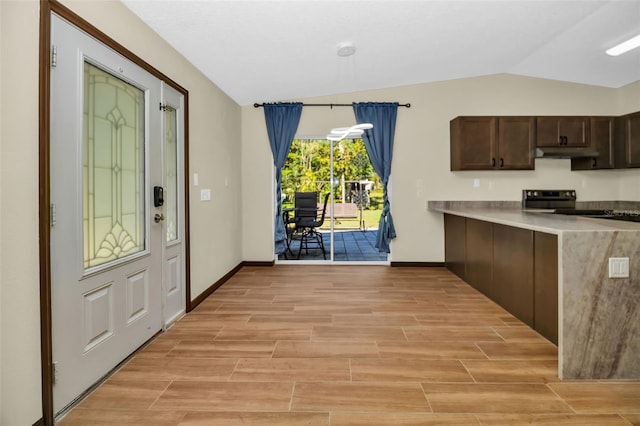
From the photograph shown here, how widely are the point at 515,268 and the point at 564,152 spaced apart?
7.81 ft

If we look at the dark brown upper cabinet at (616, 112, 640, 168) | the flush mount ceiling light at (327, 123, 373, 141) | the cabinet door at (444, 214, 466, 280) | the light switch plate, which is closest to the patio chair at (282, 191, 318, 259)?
the flush mount ceiling light at (327, 123, 373, 141)

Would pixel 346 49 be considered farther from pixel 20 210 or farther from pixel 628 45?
pixel 20 210

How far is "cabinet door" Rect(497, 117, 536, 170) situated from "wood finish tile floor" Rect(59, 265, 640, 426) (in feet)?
7.17

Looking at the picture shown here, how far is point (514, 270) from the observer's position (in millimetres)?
3137

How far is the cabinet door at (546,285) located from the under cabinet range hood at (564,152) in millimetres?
2321

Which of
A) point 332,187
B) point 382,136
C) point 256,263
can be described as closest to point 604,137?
point 382,136

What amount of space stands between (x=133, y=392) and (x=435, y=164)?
14.8 feet

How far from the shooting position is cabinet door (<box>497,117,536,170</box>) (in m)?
4.66

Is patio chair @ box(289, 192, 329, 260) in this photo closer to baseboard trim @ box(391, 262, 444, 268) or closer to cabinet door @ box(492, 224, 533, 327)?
baseboard trim @ box(391, 262, 444, 268)

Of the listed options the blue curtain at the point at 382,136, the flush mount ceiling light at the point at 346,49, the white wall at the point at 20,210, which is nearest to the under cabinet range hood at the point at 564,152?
the blue curtain at the point at 382,136

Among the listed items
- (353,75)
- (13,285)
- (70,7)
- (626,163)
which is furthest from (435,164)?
(13,285)

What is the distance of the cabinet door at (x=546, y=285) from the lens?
2.54 meters

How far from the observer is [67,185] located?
1818 millimetres

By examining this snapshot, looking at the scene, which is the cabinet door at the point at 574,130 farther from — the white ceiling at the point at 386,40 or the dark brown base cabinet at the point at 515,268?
the dark brown base cabinet at the point at 515,268
